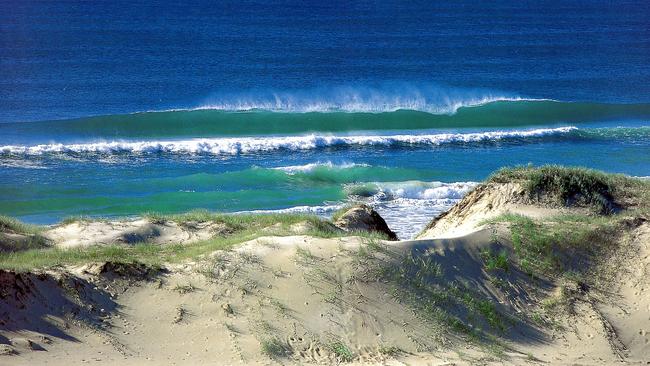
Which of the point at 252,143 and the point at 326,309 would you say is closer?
the point at 326,309

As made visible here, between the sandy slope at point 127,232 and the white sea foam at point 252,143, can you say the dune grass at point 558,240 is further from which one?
the white sea foam at point 252,143

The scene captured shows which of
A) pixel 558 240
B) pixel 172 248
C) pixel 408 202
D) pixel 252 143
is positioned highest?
pixel 252 143

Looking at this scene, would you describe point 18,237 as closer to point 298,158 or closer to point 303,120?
point 298,158

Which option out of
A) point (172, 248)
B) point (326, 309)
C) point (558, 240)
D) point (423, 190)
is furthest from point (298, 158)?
point (326, 309)

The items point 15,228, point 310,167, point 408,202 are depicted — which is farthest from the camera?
point 310,167

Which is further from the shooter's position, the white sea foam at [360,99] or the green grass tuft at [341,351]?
the white sea foam at [360,99]

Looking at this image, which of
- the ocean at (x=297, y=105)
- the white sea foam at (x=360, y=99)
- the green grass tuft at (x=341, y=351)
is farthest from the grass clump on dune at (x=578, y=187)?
the white sea foam at (x=360, y=99)
